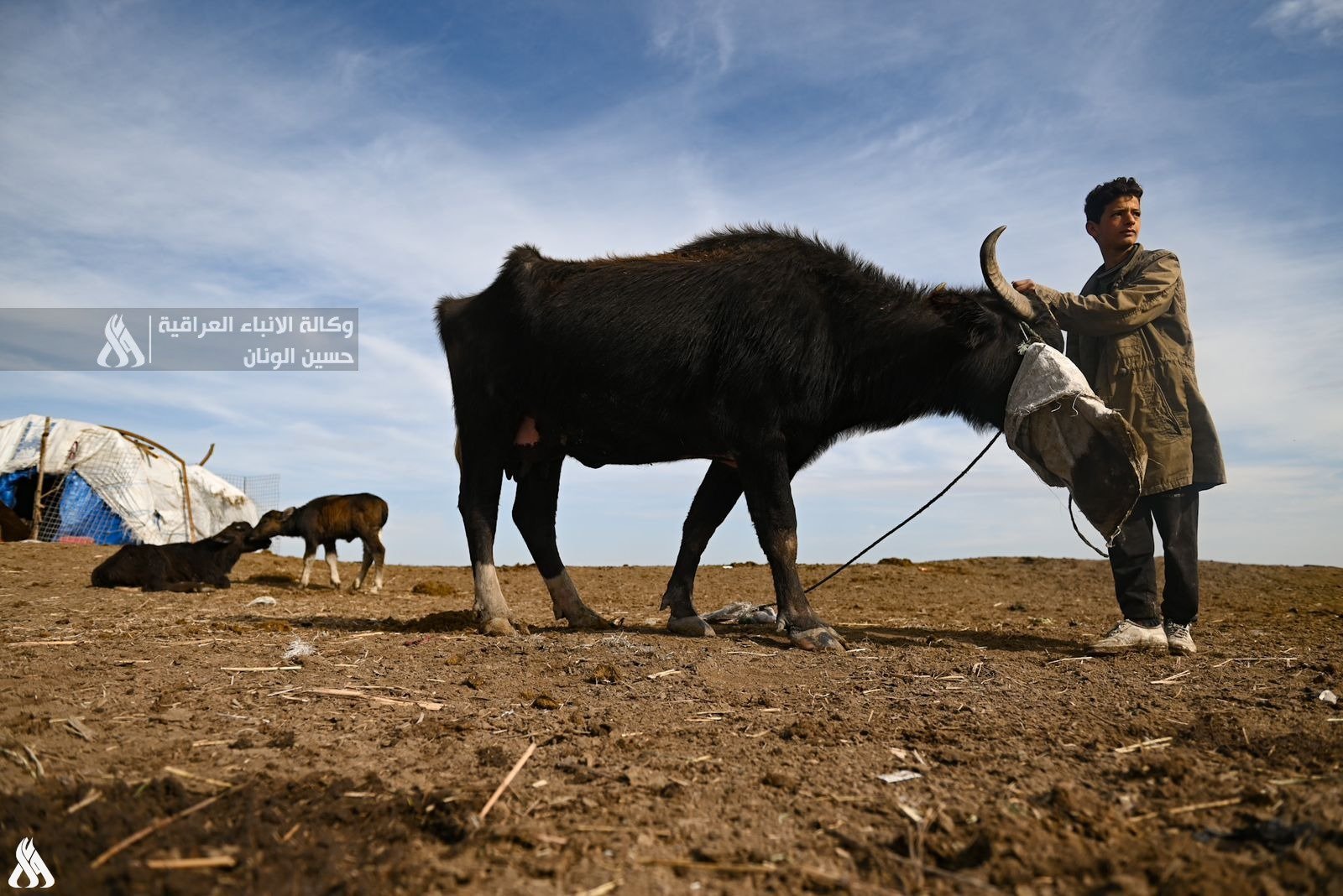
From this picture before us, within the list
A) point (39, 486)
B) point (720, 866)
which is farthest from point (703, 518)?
point (39, 486)

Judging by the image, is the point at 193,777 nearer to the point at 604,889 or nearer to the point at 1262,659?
the point at 604,889

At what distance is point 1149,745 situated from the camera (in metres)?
3.65

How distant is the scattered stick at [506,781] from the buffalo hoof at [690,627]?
2.82 m

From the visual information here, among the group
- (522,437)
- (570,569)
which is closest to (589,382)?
(522,437)

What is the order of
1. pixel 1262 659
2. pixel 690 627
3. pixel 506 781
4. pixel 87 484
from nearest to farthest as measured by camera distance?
pixel 506 781
pixel 1262 659
pixel 690 627
pixel 87 484

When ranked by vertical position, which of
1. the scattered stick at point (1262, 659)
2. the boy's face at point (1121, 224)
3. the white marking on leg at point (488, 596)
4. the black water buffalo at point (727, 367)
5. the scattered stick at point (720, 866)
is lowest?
the scattered stick at point (720, 866)

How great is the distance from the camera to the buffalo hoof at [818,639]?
568 centimetres

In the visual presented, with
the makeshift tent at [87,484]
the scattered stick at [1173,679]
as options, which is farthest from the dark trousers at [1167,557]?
the makeshift tent at [87,484]

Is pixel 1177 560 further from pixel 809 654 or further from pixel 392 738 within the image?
pixel 392 738

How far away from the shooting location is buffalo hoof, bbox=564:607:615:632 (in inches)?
271

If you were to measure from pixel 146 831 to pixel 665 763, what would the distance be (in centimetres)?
162

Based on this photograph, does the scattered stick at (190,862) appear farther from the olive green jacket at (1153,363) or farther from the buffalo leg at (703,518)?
the olive green jacket at (1153,363)

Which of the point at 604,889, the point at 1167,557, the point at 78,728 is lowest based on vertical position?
the point at 604,889

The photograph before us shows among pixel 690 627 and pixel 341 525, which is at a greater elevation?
pixel 341 525
